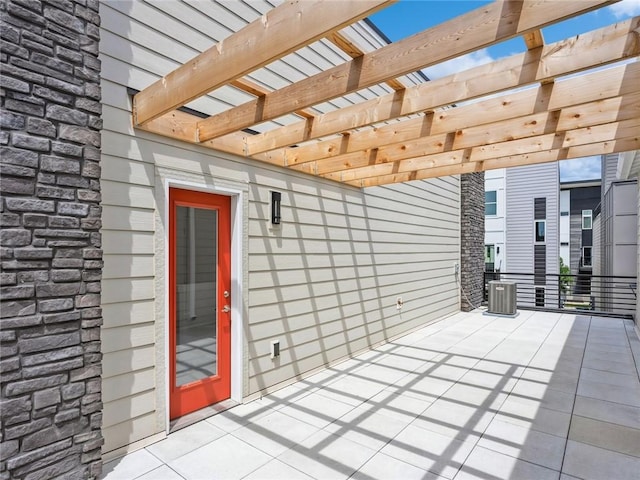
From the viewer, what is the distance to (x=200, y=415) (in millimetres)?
3211

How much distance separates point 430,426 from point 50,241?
10.2 feet

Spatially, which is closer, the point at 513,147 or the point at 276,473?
the point at 276,473

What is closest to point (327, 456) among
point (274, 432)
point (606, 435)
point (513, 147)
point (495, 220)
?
point (274, 432)

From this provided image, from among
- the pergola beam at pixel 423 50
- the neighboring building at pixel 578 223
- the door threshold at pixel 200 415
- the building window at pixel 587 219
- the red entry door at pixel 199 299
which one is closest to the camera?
the pergola beam at pixel 423 50

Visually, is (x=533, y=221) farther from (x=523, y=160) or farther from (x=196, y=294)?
(x=196, y=294)

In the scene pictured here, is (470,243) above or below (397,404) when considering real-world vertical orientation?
above

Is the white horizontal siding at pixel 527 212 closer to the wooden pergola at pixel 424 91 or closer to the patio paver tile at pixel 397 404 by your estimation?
the wooden pergola at pixel 424 91

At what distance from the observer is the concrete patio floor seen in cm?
249

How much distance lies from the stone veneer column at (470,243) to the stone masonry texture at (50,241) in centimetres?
820

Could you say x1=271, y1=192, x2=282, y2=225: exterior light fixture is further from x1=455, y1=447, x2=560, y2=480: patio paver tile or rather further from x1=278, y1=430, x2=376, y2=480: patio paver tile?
x1=455, y1=447, x2=560, y2=480: patio paver tile

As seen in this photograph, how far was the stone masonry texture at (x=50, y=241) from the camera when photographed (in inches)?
78.7

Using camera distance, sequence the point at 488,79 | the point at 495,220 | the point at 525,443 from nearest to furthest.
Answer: the point at 488,79 → the point at 525,443 → the point at 495,220

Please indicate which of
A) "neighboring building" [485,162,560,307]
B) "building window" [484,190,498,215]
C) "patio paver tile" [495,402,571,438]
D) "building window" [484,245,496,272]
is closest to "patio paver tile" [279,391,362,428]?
"patio paver tile" [495,402,571,438]

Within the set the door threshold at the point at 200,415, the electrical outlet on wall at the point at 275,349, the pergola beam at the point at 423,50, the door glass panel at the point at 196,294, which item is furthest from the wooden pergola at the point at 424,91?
the door threshold at the point at 200,415
